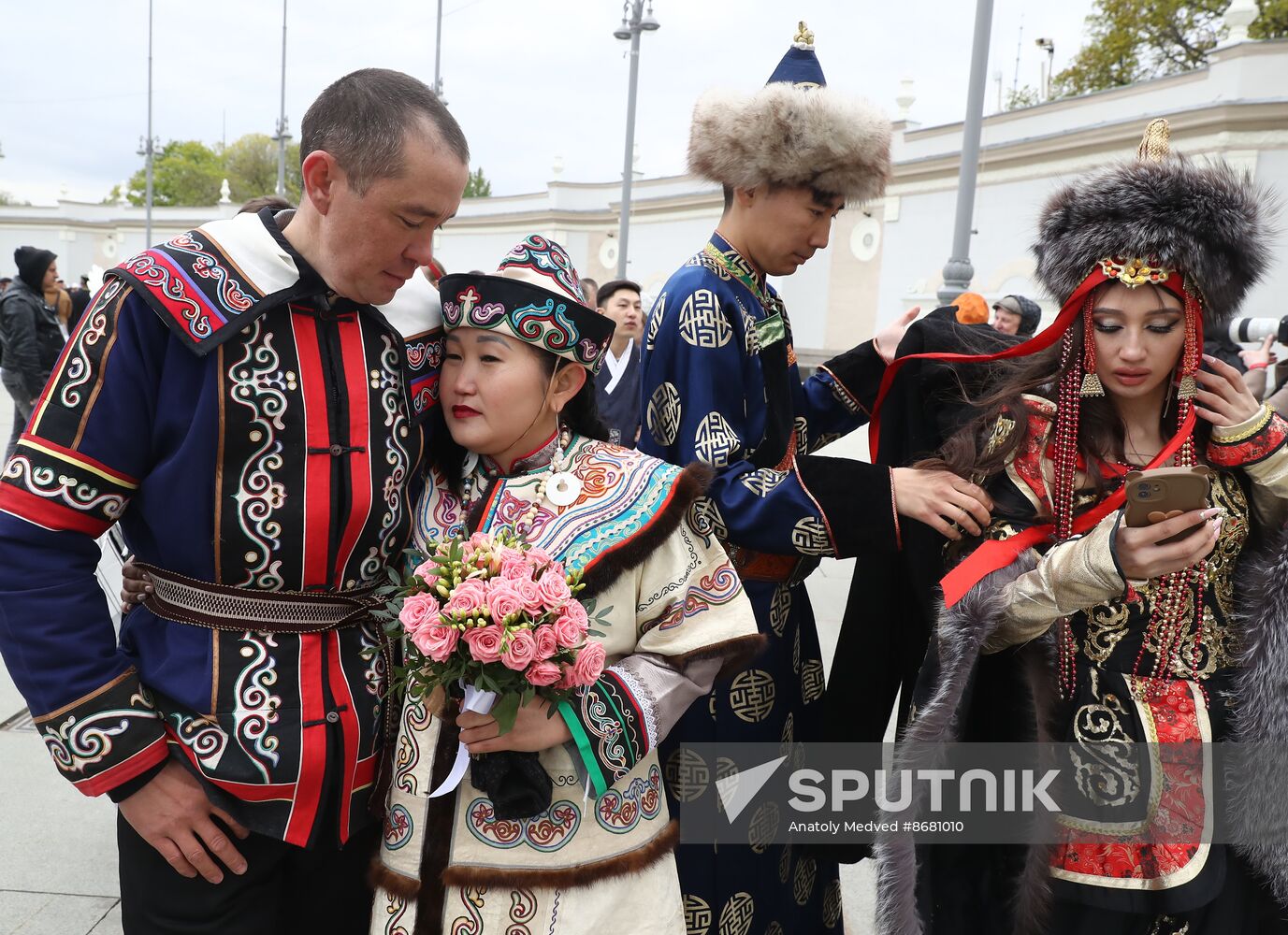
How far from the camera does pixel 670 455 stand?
8.07 feet

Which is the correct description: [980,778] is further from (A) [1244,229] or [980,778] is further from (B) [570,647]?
(A) [1244,229]

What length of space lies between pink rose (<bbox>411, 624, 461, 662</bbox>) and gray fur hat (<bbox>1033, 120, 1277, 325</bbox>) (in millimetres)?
1471

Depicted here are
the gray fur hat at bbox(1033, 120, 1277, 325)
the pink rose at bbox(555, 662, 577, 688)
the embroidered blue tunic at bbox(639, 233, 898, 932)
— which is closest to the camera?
the pink rose at bbox(555, 662, 577, 688)

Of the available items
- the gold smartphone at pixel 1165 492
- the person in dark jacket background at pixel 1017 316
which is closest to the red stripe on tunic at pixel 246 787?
the gold smartphone at pixel 1165 492

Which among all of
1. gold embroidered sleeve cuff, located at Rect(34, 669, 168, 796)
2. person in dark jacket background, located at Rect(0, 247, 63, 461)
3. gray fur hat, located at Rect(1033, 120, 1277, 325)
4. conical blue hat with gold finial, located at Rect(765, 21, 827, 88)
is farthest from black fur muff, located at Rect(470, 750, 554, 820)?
person in dark jacket background, located at Rect(0, 247, 63, 461)

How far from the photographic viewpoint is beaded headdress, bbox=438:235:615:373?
1.94 meters

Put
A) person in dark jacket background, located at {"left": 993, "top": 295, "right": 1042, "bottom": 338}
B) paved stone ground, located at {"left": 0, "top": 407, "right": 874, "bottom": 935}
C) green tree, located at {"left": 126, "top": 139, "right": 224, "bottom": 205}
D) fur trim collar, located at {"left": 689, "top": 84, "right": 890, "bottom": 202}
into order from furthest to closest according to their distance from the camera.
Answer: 1. green tree, located at {"left": 126, "top": 139, "right": 224, "bottom": 205}
2. person in dark jacket background, located at {"left": 993, "top": 295, "right": 1042, "bottom": 338}
3. paved stone ground, located at {"left": 0, "top": 407, "right": 874, "bottom": 935}
4. fur trim collar, located at {"left": 689, "top": 84, "right": 890, "bottom": 202}

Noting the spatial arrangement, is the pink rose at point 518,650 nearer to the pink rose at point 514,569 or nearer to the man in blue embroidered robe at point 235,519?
the pink rose at point 514,569

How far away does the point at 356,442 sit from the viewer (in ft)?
6.07

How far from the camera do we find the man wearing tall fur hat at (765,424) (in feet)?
7.55

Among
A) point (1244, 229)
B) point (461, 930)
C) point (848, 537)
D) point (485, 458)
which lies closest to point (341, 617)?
point (485, 458)

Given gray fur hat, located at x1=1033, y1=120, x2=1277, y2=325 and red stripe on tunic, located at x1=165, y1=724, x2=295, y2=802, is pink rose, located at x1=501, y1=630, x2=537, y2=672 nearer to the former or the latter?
red stripe on tunic, located at x1=165, y1=724, x2=295, y2=802

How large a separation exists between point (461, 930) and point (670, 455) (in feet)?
3.73

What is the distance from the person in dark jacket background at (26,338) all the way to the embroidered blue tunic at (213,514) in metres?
7.11
